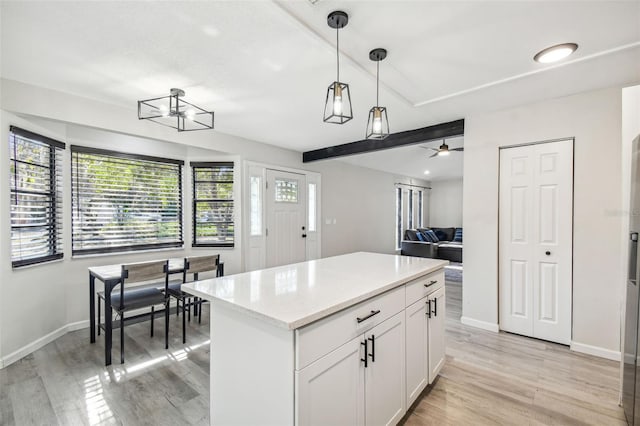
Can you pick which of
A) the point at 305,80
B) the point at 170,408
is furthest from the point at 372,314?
the point at 305,80

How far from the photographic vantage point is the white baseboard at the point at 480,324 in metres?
3.19

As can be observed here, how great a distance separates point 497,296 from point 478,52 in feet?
8.18

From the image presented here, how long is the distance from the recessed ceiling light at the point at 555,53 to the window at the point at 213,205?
3730mm

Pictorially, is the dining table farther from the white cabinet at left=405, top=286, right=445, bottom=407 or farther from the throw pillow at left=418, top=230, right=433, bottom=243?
the throw pillow at left=418, top=230, right=433, bottom=243

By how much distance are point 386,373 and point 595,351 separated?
2.47m

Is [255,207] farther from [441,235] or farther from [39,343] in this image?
[441,235]

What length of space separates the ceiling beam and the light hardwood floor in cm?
241

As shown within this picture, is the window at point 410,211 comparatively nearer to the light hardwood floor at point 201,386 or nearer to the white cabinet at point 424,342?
the light hardwood floor at point 201,386

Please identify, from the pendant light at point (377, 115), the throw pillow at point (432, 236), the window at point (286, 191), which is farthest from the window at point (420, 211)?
the pendant light at point (377, 115)

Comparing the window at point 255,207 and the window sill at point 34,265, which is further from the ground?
the window at point 255,207

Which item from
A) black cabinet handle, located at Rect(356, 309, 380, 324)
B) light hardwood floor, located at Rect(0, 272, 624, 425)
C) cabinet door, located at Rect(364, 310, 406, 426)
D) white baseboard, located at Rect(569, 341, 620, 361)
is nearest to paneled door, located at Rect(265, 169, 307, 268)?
light hardwood floor, located at Rect(0, 272, 624, 425)

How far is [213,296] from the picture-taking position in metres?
1.41

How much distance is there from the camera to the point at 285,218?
4980 millimetres

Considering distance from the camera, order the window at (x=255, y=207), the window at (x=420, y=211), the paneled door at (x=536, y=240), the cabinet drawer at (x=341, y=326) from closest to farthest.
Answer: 1. the cabinet drawer at (x=341, y=326)
2. the paneled door at (x=536, y=240)
3. the window at (x=255, y=207)
4. the window at (x=420, y=211)
